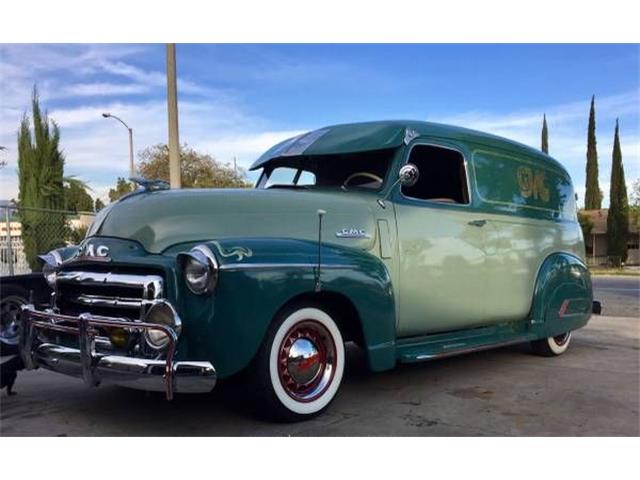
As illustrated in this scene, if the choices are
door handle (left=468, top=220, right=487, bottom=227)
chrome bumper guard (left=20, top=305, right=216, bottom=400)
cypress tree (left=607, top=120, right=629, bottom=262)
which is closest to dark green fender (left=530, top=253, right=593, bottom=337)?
door handle (left=468, top=220, right=487, bottom=227)

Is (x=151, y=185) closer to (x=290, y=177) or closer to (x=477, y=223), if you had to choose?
(x=290, y=177)

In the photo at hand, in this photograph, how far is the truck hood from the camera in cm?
414

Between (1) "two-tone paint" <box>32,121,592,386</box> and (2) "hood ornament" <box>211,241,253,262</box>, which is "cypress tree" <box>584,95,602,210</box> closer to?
(1) "two-tone paint" <box>32,121,592,386</box>

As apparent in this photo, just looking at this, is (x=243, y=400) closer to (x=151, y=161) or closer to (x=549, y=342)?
(x=549, y=342)

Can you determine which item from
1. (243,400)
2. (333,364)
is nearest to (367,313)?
→ (333,364)

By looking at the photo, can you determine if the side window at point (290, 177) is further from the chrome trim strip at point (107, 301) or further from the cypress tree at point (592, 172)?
the cypress tree at point (592, 172)

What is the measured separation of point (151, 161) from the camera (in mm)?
27891

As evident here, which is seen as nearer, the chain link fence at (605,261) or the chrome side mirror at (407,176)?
the chrome side mirror at (407,176)

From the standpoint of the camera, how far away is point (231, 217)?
4250mm

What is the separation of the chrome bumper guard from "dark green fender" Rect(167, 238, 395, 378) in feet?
0.52

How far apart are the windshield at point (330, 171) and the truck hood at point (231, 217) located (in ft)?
1.72

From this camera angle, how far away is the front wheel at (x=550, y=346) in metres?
6.70

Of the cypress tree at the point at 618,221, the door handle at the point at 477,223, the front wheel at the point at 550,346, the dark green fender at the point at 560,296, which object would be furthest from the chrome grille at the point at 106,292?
the cypress tree at the point at 618,221

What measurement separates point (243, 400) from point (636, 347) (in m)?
5.25
